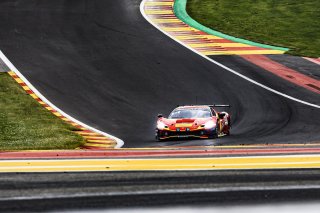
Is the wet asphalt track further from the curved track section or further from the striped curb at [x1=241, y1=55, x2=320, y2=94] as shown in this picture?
the striped curb at [x1=241, y1=55, x2=320, y2=94]

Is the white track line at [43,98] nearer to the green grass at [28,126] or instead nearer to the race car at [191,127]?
the green grass at [28,126]

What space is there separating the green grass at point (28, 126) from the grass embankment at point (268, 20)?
15.8 m

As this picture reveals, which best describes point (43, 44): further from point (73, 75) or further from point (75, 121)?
point (75, 121)

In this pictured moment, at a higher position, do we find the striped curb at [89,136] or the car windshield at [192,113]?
the car windshield at [192,113]

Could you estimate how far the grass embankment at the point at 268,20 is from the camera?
138ft

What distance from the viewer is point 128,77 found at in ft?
115

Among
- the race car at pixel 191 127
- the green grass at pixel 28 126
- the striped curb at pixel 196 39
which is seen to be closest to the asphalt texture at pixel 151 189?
the green grass at pixel 28 126

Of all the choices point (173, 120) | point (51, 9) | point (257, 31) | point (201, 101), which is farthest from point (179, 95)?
point (51, 9)

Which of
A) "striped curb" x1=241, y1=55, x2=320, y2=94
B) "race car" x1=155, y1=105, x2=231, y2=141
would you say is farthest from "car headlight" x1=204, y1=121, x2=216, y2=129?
"striped curb" x1=241, y1=55, x2=320, y2=94

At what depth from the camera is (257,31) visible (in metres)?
43.5

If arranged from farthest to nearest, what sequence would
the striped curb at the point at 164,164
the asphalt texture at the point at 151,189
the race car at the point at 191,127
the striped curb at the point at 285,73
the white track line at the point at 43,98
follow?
1. the striped curb at the point at 285,73
2. the white track line at the point at 43,98
3. the race car at the point at 191,127
4. the striped curb at the point at 164,164
5. the asphalt texture at the point at 151,189

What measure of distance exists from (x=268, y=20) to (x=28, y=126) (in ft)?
80.0

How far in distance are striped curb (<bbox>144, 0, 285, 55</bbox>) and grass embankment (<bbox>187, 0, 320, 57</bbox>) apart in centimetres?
122

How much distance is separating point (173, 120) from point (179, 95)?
8.32m
